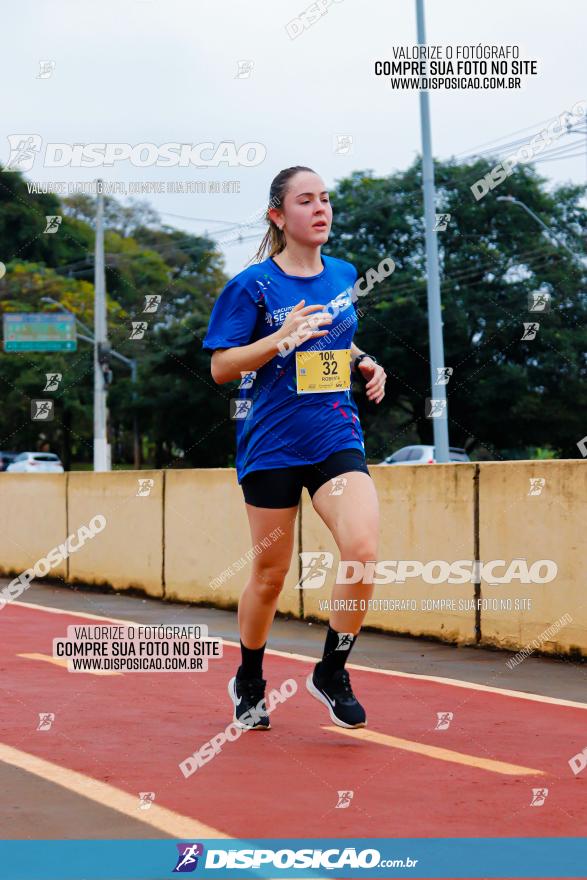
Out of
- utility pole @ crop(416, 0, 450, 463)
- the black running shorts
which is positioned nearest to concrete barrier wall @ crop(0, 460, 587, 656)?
the black running shorts

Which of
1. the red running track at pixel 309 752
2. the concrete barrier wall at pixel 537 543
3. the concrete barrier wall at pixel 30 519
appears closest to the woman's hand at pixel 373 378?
the red running track at pixel 309 752

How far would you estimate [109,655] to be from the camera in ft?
27.4

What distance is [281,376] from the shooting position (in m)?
5.53

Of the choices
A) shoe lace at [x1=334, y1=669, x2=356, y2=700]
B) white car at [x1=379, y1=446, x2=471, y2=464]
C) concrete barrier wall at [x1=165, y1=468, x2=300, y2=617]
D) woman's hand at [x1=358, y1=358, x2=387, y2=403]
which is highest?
white car at [x1=379, y1=446, x2=471, y2=464]

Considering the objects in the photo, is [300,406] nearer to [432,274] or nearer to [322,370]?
[322,370]

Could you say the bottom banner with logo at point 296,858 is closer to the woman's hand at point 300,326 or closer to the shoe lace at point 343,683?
the shoe lace at point 343,683

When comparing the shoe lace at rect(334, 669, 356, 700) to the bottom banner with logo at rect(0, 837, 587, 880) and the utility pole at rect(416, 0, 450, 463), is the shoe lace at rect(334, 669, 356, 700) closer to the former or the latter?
the bottom banner with logo at rect(0, 837, 587, 880)

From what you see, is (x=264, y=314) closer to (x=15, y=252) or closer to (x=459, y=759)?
(x=459, y=759)

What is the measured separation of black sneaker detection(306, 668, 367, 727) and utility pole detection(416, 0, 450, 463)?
20.6 metres

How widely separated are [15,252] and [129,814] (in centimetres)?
6207

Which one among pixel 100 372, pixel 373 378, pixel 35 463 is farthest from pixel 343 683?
pixel 35 463

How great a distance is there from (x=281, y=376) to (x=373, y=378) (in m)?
0.36

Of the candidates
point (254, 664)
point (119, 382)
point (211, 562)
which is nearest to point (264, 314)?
point (254, 664)

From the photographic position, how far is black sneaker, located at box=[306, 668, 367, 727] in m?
5.56
